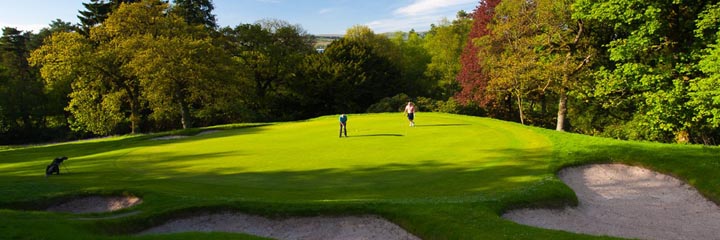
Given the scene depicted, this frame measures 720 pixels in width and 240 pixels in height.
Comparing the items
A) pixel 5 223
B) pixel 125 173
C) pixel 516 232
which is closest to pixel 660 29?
pixel 516 232

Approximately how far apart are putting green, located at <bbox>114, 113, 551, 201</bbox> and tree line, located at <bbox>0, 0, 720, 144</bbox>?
35.5ft

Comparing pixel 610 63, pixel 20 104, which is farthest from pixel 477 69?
pixel 20 104

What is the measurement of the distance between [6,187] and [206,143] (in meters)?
13.0

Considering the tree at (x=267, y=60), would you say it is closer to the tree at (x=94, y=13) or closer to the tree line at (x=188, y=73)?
the tree line at (x=188, y=73)

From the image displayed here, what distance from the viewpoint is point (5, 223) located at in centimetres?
1075

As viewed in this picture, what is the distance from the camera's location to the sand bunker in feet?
39.4

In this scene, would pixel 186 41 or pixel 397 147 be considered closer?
pixel 397 147

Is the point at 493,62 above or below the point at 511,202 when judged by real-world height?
above

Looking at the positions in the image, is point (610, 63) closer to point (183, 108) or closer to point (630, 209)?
point (630, 209)

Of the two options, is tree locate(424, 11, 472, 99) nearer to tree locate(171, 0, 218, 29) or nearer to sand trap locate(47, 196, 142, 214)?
tree locate(171, 0, 218, 29)

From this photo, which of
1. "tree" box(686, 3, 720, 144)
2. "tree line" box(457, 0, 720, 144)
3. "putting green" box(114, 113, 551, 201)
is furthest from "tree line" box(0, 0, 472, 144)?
"tree" box(686, 3, 720, 144)

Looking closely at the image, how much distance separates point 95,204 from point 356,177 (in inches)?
377

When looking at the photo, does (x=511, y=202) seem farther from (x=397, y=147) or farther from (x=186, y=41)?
(x=186, y=41)

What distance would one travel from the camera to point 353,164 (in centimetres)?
1892
